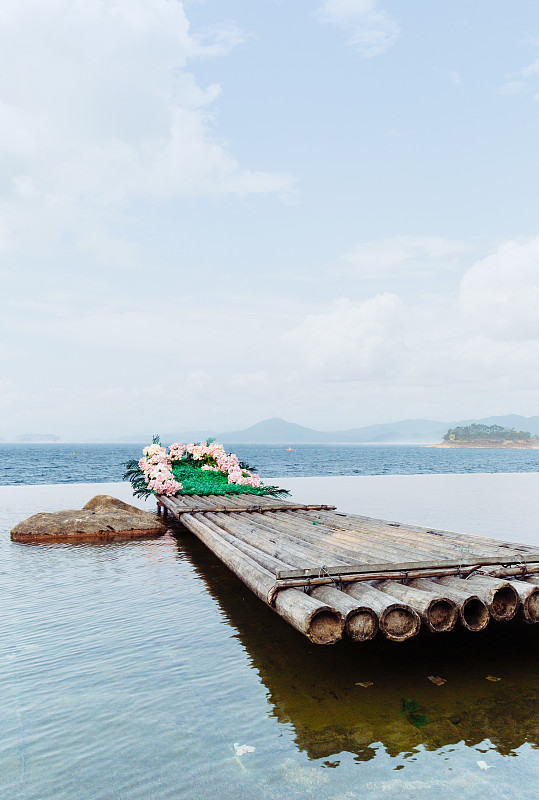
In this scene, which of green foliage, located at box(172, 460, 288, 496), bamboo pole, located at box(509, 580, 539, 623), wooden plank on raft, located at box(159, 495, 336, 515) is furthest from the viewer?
green foliage, located at box(172, 460, 288, 496)

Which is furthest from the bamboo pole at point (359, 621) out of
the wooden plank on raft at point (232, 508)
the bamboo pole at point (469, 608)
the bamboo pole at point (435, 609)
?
the wooden plank on raft at point (232, 508)

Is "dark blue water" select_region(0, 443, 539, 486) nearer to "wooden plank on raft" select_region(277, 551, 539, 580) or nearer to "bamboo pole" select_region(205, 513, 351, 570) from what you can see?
"bamboo pole" select_region(205, 513, 351, 570)

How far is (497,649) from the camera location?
6137 millimetres

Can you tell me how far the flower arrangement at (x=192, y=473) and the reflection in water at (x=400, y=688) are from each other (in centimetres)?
940

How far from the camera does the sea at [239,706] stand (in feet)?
12.1

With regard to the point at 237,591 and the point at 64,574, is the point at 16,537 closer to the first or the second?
the point at 64,574

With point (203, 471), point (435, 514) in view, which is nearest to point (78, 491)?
point (203, 471)

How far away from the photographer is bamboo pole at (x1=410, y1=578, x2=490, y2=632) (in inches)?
200

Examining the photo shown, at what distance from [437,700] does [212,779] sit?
2.13 metres

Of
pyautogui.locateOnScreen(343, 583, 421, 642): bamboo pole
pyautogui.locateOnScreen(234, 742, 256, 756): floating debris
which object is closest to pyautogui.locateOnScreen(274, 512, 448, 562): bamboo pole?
pyautogui.locateOnScreen(343, 583, 421, 642): bamboo pole

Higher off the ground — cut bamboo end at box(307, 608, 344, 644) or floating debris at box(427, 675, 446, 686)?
cut bamboo end at box(307, 608, 344, 644)

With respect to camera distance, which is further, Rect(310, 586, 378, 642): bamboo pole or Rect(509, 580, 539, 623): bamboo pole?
Rect(509, 580, 539, 623): bamboo pole

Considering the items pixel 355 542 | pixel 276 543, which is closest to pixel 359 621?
pixel 355 542

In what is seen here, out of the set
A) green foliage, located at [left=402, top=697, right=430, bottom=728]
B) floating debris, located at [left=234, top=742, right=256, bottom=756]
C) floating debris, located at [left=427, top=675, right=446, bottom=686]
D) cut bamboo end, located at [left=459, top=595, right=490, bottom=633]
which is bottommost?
floating debris, located at [left=427, top=675, right=446, bottom=686]
